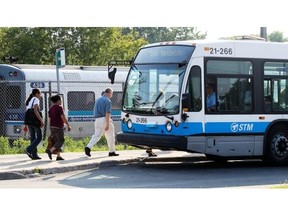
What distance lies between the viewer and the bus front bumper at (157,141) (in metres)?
14.4

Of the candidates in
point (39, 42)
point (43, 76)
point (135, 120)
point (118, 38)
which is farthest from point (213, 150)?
point (118, 38)

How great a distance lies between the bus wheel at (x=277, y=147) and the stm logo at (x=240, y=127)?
0.67 m

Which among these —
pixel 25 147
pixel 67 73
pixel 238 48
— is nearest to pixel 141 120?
pixel 238 48

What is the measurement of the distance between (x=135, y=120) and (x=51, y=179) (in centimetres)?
298

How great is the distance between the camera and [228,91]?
50.2 feet

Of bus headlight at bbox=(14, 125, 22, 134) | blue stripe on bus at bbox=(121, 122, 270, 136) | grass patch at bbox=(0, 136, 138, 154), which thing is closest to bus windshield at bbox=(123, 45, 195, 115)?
blue stripe on bus at bbox=(121, 122, 270, 136)

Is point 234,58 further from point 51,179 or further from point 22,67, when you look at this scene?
point 22,67

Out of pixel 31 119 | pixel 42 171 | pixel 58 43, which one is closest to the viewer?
pixel 42 171

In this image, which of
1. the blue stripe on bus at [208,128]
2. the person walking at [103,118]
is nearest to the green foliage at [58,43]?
the person walking at [103,118]

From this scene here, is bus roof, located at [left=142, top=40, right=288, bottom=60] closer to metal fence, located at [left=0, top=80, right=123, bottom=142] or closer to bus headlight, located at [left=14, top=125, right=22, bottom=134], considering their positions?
metal fence, located at [left=0, top=80, right=123, bottom=142]

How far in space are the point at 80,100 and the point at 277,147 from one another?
10343mm

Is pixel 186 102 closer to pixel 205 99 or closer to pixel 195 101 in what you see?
pixel 195 101

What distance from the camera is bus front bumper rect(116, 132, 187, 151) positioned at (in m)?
14.4

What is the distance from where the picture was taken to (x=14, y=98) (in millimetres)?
23172
